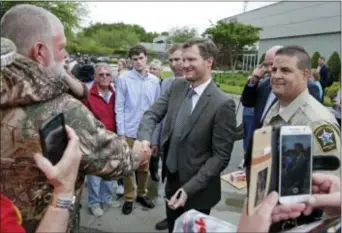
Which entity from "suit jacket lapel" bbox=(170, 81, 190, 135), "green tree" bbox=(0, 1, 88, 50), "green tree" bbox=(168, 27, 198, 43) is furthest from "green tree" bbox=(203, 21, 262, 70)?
"suit jacket lapel" bbox=(170, 81, 190, 135)

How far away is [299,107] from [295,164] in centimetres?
104

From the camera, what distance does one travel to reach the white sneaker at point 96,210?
4.27 m

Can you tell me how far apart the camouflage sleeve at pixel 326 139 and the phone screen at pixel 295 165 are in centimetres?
58

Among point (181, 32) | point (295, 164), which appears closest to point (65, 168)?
point (295, 164)

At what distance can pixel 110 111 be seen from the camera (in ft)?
14.9

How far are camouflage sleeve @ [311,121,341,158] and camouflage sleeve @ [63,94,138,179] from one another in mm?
952

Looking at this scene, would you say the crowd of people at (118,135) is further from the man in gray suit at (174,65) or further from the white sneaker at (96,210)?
the man in gray suit at (174,65)

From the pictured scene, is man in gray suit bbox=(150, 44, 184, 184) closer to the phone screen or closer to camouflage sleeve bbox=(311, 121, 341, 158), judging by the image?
camouflage sleeve bbox=(311, 121, 341, 158)

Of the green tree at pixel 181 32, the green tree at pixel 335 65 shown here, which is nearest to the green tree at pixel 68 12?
the green tree at pixel 181 32

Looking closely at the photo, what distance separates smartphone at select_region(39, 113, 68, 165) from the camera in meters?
1.20

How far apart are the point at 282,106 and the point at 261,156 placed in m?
1.50

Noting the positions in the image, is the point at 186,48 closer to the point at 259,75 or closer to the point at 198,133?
the point at 198,133

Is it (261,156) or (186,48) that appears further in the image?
(186,48)

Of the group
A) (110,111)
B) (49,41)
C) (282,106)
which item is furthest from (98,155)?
(110,111)
